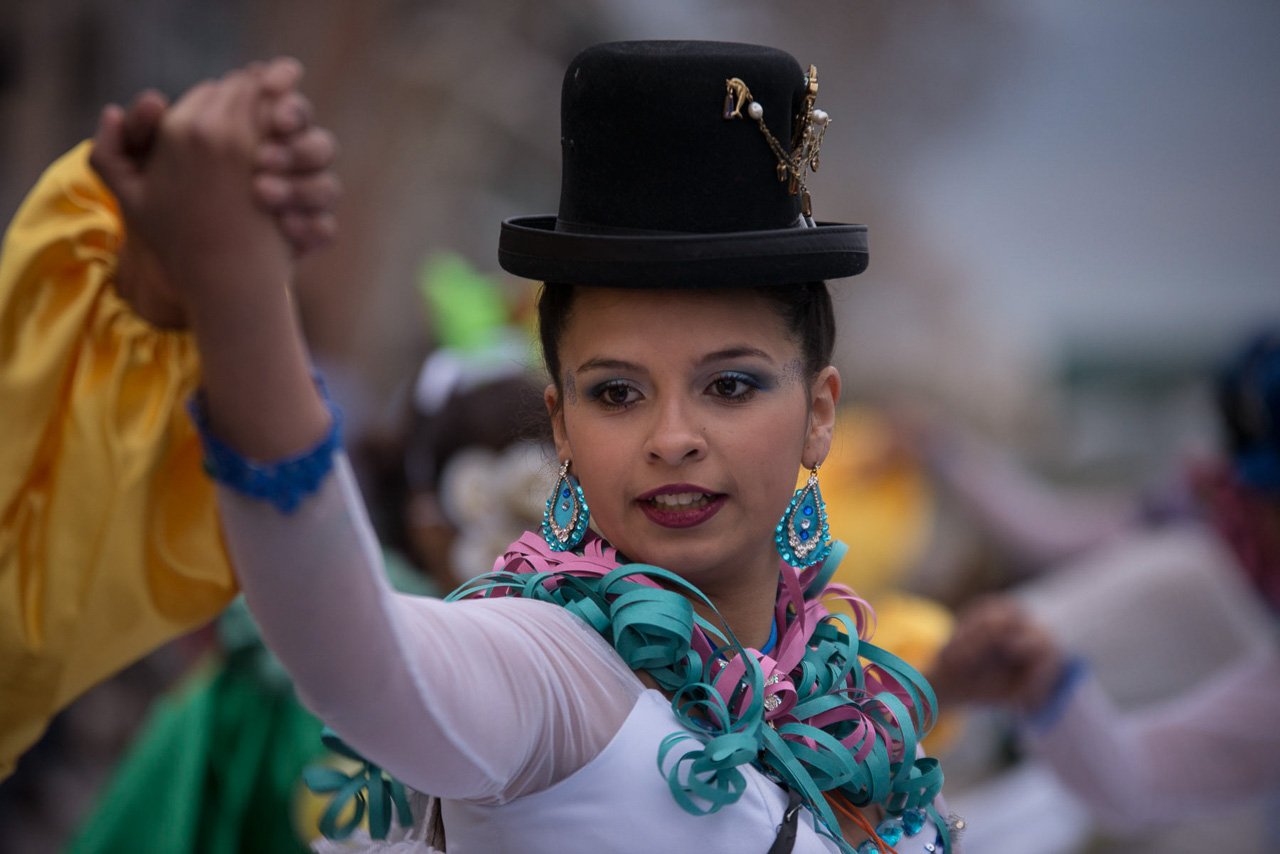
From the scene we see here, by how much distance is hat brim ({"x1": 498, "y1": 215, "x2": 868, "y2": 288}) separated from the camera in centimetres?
117

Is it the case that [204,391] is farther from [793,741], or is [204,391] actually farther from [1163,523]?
[1163,523]

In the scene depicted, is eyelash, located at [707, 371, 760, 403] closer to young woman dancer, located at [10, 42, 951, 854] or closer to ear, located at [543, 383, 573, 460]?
young woman dancer, located at [10, 42, 951, 854]

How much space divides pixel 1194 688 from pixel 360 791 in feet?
10.3

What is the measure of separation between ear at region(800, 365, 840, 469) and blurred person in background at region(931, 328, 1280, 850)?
1.17 meters

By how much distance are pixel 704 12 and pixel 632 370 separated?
4173 millimetres

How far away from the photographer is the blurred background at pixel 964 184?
4.84 metres

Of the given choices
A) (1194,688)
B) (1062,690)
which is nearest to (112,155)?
(1062,690)

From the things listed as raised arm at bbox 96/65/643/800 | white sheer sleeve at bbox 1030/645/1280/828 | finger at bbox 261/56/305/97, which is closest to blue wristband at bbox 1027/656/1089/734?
white sheer sleeve at bbox 1030/645/1280/828

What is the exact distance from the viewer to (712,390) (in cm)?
123

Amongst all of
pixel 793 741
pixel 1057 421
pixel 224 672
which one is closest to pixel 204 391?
pixel 793 741

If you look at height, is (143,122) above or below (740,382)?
above

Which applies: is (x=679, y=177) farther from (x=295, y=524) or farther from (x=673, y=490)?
(x=295, y=524)

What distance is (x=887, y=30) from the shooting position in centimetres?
508

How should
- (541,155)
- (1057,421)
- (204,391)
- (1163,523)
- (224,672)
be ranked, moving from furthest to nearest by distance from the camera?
(1057,421)
(541,155)
(1163,523)
(224,672)
(204,391)
